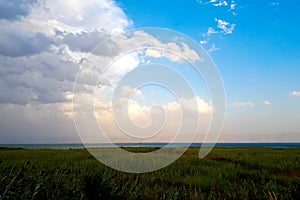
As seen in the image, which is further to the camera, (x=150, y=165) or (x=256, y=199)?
(x=150, y=165)

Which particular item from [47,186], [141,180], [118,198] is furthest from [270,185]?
[47,186]

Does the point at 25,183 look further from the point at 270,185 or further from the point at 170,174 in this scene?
the point at 170,174

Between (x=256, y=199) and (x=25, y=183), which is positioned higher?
(x=25, y=183)

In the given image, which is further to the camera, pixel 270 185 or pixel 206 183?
pixel 206 183

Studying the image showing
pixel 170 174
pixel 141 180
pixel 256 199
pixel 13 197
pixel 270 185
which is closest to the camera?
pixel 13 197

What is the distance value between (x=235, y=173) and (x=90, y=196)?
7.40m

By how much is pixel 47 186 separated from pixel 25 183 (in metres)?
0.34

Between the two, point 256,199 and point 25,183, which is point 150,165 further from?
point 25,183

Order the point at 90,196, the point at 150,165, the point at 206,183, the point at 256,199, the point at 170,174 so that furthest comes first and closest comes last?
the point at 150,165
the point at 170,174
the point at 206,183
the point at 256,199
the point at 90,196

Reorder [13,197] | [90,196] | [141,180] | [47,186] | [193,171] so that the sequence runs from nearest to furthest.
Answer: [13,197] < [90,196] < [47,186] < [141,180] < [193,171]

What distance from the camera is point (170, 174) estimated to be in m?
11.0

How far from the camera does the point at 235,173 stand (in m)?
11.1

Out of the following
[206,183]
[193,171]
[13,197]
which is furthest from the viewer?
[193,171]

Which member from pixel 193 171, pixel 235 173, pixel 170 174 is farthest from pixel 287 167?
pixel 170 174
